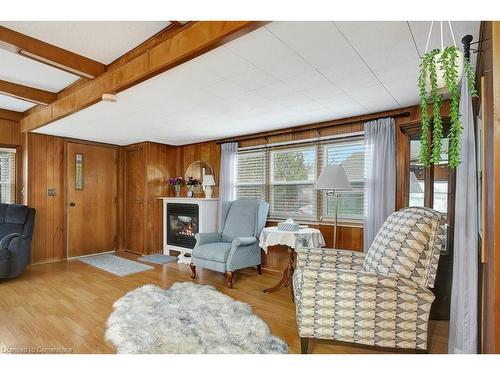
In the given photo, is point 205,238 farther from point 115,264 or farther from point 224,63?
point 224,63

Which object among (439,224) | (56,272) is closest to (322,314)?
(439,224)

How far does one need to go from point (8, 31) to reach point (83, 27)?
511 millimetres

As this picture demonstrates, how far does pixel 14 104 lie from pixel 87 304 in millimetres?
2950

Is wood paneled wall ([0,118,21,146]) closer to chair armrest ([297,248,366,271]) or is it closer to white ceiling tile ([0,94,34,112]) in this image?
white ceiling tile ([0,94,34,112])

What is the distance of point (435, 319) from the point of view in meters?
2.47

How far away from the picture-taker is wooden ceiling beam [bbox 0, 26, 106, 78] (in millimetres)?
1933

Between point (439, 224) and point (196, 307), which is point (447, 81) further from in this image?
point (196, 307)

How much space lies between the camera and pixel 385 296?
1769 mm

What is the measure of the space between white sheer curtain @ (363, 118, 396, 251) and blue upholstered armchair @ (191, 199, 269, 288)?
4.38ft

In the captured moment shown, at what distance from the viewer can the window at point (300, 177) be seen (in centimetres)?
350

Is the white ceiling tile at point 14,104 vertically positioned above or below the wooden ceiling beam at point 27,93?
above

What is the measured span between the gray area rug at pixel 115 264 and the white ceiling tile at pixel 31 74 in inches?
97.5

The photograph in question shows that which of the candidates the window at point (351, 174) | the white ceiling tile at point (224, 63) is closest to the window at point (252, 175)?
the window at point (351, 174)

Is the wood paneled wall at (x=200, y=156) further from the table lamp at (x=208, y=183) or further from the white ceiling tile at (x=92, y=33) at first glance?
the white ceiling tile at (x=92, y=33)
